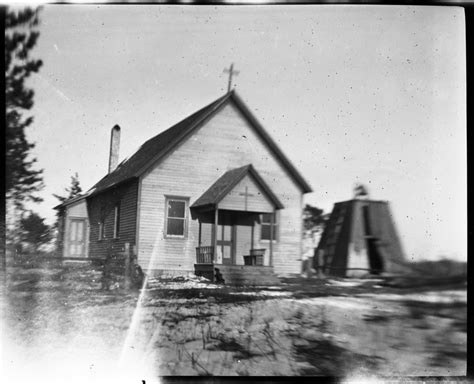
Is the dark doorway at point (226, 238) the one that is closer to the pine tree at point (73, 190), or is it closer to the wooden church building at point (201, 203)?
the wooden church building at point (201, 203)

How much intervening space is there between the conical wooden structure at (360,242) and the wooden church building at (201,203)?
26cm

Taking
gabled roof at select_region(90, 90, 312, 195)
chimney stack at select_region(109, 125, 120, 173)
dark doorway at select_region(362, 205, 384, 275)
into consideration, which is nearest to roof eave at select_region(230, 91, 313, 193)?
gabled roof at select_region(90, 90, 312, 195)

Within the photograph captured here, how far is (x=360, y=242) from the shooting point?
4422mm

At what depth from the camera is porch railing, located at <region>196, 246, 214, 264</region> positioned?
4.21 meters

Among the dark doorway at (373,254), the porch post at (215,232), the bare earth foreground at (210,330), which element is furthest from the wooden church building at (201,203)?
the dark doorway at (373,254)

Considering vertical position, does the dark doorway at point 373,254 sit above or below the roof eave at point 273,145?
below

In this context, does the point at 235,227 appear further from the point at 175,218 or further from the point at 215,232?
the point at 175,218

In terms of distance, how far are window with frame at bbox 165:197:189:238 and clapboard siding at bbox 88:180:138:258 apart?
0.88ft

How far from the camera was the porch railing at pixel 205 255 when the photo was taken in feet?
13.8

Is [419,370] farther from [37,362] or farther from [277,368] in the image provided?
[37,362]

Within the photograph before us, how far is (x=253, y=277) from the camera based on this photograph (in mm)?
4309

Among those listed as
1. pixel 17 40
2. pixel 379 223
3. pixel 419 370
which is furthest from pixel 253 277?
pixel 17 40

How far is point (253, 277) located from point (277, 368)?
0.75m

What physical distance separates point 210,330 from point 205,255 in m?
0.63
